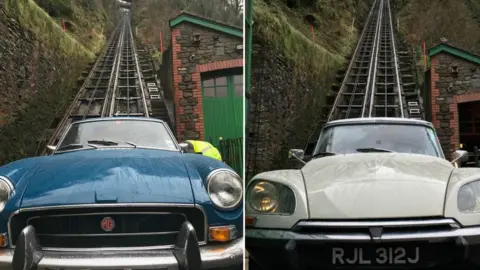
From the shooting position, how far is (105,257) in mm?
1859

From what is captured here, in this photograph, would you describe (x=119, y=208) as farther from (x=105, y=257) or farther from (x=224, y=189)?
(x=224, y=189)

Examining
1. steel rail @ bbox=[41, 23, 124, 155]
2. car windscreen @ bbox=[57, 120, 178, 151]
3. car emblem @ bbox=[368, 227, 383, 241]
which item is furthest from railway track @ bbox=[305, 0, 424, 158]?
steel rail @ bbox=[41, 23, 124, 155]

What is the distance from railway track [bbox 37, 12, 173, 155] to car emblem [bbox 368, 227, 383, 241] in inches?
37.8

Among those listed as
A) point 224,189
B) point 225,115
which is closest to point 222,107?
point 225,115

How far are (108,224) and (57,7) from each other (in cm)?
91

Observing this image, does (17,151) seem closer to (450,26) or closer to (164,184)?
(164,184)

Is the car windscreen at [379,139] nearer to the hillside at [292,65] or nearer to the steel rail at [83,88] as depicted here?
the hillside at [292,65]

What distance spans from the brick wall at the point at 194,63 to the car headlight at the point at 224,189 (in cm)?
17

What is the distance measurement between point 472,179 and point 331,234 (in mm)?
678

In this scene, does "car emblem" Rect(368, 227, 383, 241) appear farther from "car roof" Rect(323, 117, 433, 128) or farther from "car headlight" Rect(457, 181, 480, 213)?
"car roof" Rect(323, 117, 433, 128)

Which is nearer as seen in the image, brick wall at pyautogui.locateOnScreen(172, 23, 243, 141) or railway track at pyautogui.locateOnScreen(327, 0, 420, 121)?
brick wall at pyautogui.locateOnScreen(172, 23, 243, 141)

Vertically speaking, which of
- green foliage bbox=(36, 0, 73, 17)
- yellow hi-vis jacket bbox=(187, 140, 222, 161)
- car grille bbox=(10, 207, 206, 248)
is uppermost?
green foliage bbox=(36, 0, 73, 17)

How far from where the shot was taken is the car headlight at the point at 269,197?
237cm

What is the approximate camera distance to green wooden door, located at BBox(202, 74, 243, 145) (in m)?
1.98
